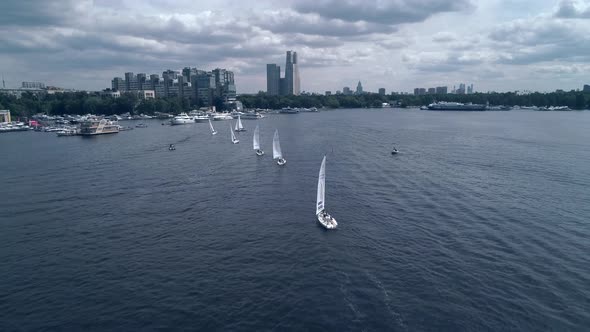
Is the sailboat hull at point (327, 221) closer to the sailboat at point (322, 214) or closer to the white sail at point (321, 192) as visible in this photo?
the sailboat at point (322, 214)

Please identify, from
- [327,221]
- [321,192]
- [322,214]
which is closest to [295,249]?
[327,221]

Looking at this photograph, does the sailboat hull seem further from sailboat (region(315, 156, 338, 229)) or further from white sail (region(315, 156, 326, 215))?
white sail (region(315, 156, 326, 215))

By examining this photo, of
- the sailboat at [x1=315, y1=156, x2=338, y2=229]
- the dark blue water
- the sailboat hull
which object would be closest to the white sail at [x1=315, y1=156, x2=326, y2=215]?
the sailboat at [x1=315, y1=156, x2=338, y2=229]

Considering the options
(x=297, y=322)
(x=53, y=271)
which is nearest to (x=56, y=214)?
(x=53, y=271)

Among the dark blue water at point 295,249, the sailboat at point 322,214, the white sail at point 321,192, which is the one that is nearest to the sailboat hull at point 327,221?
the sailboat at point 322,214

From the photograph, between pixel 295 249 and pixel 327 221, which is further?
pixel 327 221

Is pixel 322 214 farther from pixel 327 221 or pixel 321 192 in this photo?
pixel 321 192
